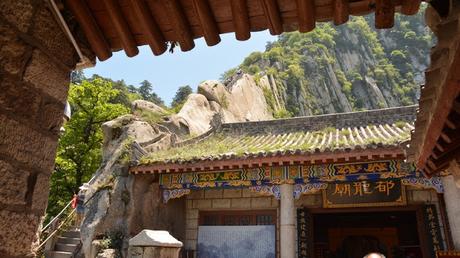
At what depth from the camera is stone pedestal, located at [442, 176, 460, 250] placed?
291 inches

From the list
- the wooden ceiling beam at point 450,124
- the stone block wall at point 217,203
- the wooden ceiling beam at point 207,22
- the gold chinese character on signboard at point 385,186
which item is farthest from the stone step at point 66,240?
the wooden ceiling beam at point 450,124

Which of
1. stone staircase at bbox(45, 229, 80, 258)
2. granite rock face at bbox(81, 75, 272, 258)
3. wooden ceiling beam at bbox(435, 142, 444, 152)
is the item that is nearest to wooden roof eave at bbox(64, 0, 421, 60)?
wooden ceiling beam at bbox(435, 142, 444, 152)

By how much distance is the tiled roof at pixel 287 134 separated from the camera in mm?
9422

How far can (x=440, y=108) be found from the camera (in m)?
2.77

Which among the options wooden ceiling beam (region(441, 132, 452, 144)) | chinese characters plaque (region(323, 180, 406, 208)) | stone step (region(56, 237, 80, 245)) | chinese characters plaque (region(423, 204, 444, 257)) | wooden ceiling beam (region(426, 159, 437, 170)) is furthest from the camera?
stone step (region(56, 237, 80, 245))

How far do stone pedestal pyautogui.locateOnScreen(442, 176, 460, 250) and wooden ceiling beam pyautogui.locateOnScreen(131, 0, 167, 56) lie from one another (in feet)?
24.5

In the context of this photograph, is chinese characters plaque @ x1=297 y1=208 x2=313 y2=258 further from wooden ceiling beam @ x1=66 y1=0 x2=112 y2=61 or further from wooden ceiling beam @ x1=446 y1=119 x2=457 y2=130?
wooden ceiling beam @ x1=66 y1=0 x2=112 y2=61

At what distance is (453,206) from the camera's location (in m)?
7.64

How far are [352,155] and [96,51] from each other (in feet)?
20.2

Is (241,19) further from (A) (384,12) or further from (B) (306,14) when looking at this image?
(A) (384,12)

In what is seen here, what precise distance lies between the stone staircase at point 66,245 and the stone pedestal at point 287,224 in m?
5.95

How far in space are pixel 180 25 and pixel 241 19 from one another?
467 millimetres

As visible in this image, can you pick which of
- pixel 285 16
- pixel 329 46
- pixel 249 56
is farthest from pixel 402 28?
pixel 285 16

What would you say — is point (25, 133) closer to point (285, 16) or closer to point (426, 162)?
point (285, 16)
